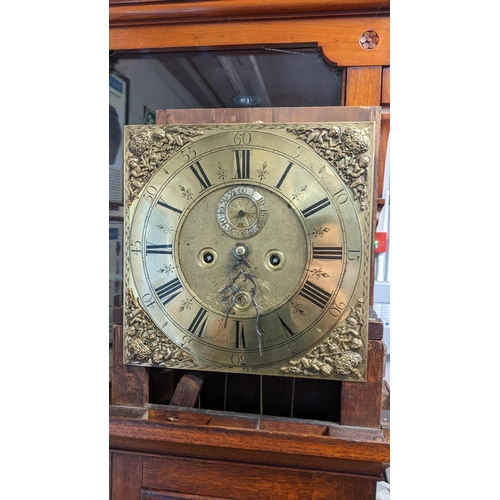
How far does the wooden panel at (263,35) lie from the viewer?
91 cm

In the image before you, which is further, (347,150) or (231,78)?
(231,78)

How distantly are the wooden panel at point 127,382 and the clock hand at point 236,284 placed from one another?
0.26 metres

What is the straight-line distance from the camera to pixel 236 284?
91 cm

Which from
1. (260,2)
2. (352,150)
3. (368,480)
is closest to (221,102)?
(260,2)

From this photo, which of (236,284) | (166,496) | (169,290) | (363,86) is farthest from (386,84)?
(166,496)

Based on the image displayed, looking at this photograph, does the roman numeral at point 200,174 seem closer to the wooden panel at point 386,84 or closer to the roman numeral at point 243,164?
the roman numeral at point 243,164

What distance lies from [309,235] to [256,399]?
18.3 inches

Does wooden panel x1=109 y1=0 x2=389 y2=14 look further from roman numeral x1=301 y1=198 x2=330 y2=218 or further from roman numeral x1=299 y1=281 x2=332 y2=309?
roman numeral x1=299 y1=281 x2=332 y2=309

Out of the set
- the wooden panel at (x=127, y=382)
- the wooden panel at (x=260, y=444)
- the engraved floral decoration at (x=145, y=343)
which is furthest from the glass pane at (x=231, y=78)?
the wooden panel at (x=260, y=444)

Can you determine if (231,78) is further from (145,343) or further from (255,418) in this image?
(255,418)

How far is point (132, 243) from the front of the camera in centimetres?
95

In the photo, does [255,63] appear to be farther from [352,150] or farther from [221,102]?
[352,150]

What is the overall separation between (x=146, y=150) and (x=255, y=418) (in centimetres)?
70

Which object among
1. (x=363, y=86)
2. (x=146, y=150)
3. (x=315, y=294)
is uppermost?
(x=363, y=86)
